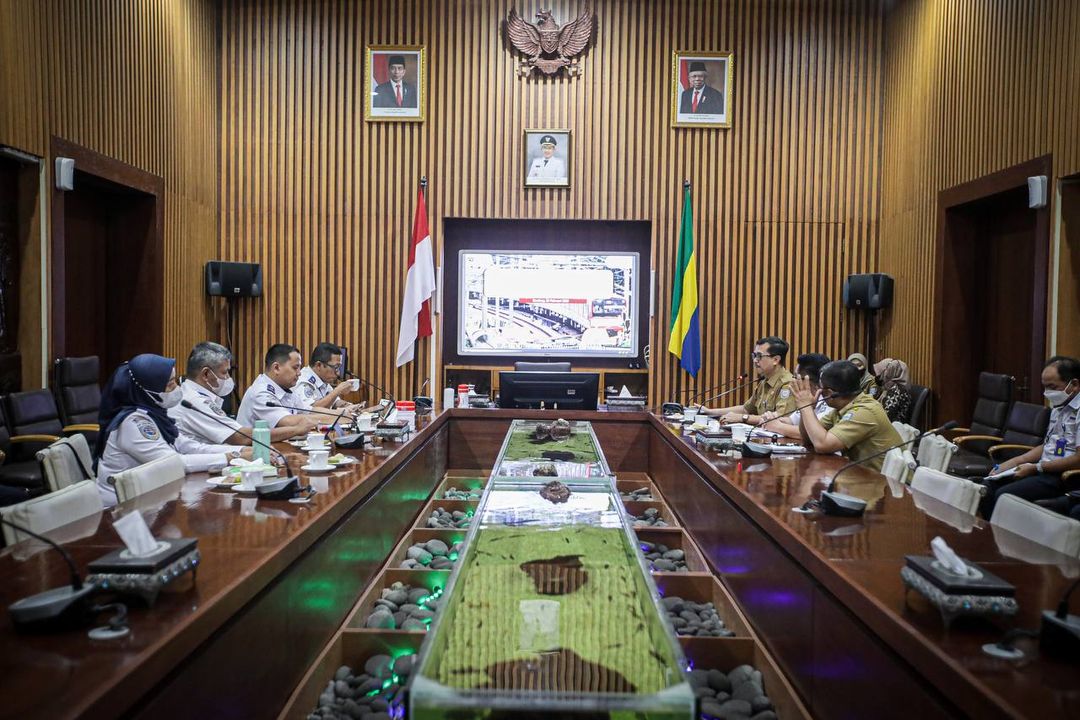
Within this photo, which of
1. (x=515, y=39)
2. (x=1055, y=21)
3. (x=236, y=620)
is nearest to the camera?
(x=236, y=620)

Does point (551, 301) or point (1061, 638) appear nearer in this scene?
point (1061, 638)

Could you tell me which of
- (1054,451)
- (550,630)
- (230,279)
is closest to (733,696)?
(550,630)

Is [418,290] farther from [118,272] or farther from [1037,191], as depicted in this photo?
Result: [1037,191]

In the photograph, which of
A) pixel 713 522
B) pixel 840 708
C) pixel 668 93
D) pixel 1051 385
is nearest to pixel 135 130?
pixel 668 93

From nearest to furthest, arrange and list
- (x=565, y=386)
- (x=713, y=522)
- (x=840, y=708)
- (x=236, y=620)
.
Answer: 1. (x=236, y=620)
2. (x=840, y=708)
3. (x=713, y=522)
4. (x=565, y=386)

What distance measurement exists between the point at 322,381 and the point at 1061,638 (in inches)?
190

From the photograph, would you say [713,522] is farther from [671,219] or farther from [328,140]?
[328,140]

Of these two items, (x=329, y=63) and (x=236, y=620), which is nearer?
(x=236, y=620)

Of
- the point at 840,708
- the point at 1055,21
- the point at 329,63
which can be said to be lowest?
the point at 840,708

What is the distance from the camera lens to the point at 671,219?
725 cm

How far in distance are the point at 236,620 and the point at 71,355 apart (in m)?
4.95

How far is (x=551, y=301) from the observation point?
729 centimetres

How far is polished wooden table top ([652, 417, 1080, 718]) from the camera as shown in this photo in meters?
1.19

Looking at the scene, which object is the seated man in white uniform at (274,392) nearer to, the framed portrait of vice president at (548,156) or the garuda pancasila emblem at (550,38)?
the framed portrait of vice president at (548,156)
